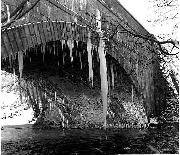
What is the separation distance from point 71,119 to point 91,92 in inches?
73.0

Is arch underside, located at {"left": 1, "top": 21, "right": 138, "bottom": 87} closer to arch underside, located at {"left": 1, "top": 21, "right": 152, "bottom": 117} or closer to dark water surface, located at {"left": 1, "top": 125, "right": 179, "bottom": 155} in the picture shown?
arch underside, located at {"left": 1, "top": 21, "right": 152, "bottom": 117}

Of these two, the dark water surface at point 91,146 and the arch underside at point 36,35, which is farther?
the dark water surface at point 91,146

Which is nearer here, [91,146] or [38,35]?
[38,35]

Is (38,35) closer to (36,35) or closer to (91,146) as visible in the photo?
(36,35)

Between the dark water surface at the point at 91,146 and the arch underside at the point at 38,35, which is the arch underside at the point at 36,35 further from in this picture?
the dark water surface at the point at 91,146

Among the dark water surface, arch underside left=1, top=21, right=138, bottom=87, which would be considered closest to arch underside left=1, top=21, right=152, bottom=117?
arch underside left=1, top=21, right=138, bottom=87

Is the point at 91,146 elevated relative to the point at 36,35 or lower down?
lower down

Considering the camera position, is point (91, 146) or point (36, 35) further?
point (91, 146)

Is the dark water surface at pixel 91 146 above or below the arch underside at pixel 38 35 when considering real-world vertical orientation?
below

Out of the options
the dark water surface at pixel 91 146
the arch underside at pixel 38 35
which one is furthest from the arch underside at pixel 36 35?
the dark water surface at pixel 91 146

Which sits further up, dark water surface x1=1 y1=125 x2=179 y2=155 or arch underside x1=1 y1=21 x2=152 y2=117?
arch underside x1=1 y1=21 x2=152 y2=117

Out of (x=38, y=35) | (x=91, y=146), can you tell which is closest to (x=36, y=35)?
(x=38, y=35)

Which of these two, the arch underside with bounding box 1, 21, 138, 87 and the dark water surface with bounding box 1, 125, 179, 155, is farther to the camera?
the dark water surface with bounding box 1, 125, 179, 155

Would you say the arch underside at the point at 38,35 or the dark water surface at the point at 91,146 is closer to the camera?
the arch underside at the point at 38,35
